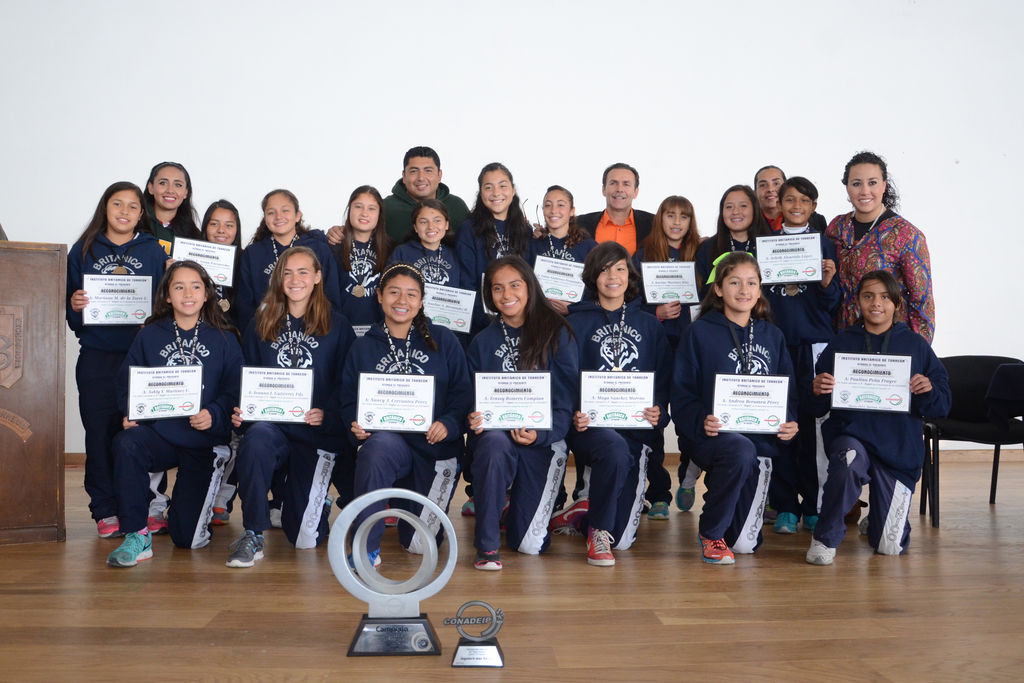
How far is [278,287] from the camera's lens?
3.80 meters

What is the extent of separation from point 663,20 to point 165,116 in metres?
3.93

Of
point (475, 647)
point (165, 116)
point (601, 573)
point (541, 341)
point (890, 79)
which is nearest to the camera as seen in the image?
point (475, 647)

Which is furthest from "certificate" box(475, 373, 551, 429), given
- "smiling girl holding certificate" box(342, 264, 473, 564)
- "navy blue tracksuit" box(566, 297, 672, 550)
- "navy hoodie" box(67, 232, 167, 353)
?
"navy hoodie" box(67, 232, 167, 353)

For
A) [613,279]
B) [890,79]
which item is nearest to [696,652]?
[613,279]

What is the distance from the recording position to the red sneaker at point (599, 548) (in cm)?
337

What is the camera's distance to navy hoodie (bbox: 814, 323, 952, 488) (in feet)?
12.0

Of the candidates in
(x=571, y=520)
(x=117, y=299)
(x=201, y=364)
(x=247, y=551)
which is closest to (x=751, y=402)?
(x=571, y=520)

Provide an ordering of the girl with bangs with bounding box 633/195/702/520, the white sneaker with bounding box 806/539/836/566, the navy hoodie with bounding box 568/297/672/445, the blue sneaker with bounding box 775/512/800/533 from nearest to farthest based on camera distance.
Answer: the white sneaker with bounding box 806/539/836/566 < the navy hoodie with bounding box 568/297/672/445 < the blue sneaker with bounding box 775/512/800/533 < the girl with bangs with bounding box 633/195/702/520

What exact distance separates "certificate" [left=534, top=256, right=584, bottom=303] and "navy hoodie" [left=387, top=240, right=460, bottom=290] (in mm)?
433

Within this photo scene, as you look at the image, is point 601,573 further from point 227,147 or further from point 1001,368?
point 227,147

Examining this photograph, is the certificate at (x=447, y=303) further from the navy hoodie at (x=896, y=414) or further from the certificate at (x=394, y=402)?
the navy hoodie at (x=896, y=414)

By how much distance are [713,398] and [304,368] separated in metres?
1.75

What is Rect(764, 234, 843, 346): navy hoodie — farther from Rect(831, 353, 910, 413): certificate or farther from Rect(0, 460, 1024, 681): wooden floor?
Rect(0, 460, 1024, 681): wooden floor

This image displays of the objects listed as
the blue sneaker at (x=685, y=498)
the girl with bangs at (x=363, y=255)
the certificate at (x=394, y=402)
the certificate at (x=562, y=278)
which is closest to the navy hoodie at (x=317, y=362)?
the certificate at (x=394, y=402)
